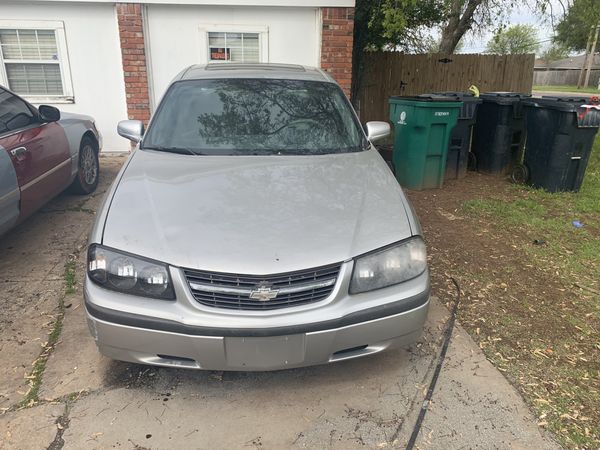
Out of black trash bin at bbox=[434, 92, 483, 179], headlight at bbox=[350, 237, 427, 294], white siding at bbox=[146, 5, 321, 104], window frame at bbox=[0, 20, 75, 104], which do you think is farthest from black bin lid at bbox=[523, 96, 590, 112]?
window frame at bbox=[0, 20, 75, 104]

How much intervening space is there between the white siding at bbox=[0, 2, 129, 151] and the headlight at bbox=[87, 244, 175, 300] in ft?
21.2

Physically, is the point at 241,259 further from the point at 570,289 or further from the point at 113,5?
the point at 113,5

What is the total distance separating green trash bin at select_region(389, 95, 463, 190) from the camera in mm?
6238

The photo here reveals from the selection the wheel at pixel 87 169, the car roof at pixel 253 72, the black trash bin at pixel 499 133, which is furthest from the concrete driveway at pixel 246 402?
the black trash bin at pixel 499 133

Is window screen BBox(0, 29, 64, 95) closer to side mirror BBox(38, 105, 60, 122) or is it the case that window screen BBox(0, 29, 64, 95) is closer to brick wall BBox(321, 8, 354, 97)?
side mirror BBox(38, 105, 60, 122)

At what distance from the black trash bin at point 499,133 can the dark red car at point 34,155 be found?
569cm

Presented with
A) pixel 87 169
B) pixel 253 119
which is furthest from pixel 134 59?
pixel 253 119

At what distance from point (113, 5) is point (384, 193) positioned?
674 cm

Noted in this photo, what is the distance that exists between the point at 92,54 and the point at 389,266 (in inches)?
289

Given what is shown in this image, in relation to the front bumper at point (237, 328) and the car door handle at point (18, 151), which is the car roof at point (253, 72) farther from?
the front bumper at point (237, 328)

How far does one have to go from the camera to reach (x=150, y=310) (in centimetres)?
219

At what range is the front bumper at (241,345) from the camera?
85.4 inches

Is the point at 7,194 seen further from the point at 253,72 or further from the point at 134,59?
the point at 134,59

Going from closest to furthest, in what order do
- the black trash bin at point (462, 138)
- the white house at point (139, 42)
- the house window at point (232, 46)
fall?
the black trash bin at point (462, 138), the white house at point (139, 42), the house window at point (232, 46)
